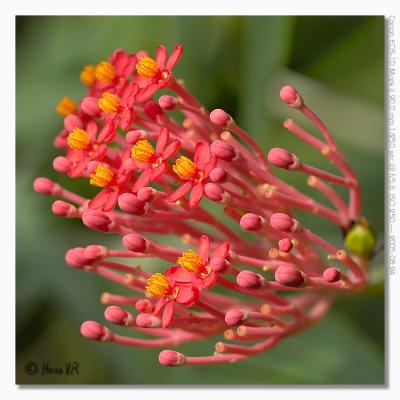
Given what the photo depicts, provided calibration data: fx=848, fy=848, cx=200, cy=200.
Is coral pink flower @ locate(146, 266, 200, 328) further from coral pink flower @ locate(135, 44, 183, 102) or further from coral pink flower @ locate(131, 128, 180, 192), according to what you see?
coral pink flower @ locate(135, 44, 183, 102)

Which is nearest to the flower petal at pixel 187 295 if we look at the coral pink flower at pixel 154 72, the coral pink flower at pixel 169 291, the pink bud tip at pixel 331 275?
the coral pink flower at pixel 169 291

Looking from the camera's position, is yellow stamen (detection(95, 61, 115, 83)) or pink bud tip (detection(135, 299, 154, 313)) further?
yellow stamen (detection(95, 61, 115, 83))

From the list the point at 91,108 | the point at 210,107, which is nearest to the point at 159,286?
the point at 91,108

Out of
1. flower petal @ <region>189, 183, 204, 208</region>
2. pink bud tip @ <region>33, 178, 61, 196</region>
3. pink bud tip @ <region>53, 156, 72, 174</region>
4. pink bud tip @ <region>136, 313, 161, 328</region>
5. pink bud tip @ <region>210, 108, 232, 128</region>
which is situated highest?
pink bud tip @ <region>210, 108, 232, 128</region>

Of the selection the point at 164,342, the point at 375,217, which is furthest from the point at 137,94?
the point at 375,217

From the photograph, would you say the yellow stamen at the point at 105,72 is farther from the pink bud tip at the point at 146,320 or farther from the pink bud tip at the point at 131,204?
the pink bud tip at the point at 146,320

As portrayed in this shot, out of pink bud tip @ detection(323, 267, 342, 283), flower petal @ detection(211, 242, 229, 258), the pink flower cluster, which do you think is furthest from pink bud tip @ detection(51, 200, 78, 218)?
pink bud tip @ detection(323, 267, 342, 283)
